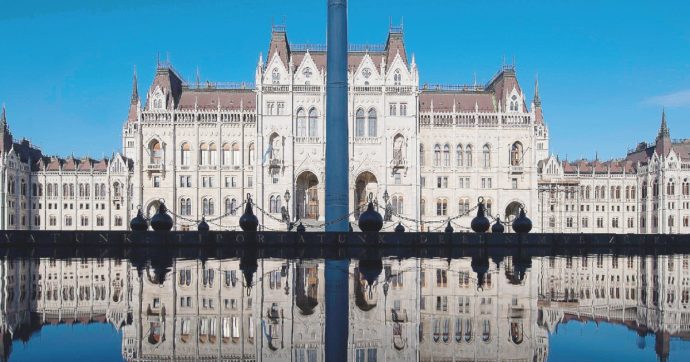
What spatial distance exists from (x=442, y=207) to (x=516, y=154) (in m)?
10.7

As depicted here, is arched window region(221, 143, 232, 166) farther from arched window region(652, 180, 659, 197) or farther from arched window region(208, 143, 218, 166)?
arched window region(652, 180, 659, 197)

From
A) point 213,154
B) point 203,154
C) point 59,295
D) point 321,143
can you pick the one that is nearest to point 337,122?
point 59,295

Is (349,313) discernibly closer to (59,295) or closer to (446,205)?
(59,295)

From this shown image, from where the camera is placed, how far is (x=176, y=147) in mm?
63844

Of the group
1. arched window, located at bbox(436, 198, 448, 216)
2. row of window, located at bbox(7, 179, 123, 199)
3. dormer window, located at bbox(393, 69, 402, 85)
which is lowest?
arched window, located at bbox(436, 198, 448, 216)

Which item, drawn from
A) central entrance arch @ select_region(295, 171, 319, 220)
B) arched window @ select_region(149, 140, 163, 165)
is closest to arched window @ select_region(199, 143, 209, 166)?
arched window @ select_region(149, 140, 163, 165)

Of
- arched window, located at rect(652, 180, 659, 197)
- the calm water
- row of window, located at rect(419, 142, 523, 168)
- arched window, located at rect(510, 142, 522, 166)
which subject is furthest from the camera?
arched window, located at rect(652, 180, 659, 197)

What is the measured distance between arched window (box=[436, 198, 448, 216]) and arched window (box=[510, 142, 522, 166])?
29.4 ft

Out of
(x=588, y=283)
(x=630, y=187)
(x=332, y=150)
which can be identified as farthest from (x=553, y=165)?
(x=588, y=283)

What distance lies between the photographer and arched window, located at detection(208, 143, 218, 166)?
64.2m

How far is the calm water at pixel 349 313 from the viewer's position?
6.88 metres

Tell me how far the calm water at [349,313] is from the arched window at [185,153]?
49.4 m

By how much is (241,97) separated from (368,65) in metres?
16.4

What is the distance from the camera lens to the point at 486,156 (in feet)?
213
